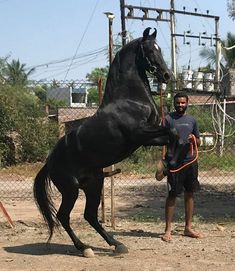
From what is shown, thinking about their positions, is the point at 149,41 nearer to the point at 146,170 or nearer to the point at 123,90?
the point at 123,90

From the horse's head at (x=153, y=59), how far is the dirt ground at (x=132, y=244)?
1942mm

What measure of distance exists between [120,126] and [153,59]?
0.78 m

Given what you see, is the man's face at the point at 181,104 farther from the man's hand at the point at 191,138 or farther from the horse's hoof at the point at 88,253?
the horse's hoof at the point at 88,253

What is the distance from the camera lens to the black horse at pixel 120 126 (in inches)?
227

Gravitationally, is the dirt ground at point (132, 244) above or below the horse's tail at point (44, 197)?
below

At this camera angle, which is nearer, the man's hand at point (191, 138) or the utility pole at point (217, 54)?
the man's hand at point (191, 138)

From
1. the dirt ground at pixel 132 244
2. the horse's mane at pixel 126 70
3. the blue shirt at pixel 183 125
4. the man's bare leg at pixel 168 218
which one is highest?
the horse's mane at pixel 126 70

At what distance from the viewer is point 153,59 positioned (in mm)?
5750

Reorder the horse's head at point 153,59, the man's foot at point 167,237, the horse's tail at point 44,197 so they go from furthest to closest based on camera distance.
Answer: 1. the man's foot at point 167,237
2. the horse's tail at point 44,197
3. the horse's head at point 153,59

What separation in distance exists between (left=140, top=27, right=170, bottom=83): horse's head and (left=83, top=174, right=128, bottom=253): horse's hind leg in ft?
4.74

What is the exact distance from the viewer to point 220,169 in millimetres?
16047

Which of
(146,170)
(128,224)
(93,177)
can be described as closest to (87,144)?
(93,177)

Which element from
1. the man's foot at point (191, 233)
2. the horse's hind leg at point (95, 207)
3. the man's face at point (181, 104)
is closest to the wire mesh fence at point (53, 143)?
the man's foot at point (191, 233)

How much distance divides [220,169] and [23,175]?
5821 mm
